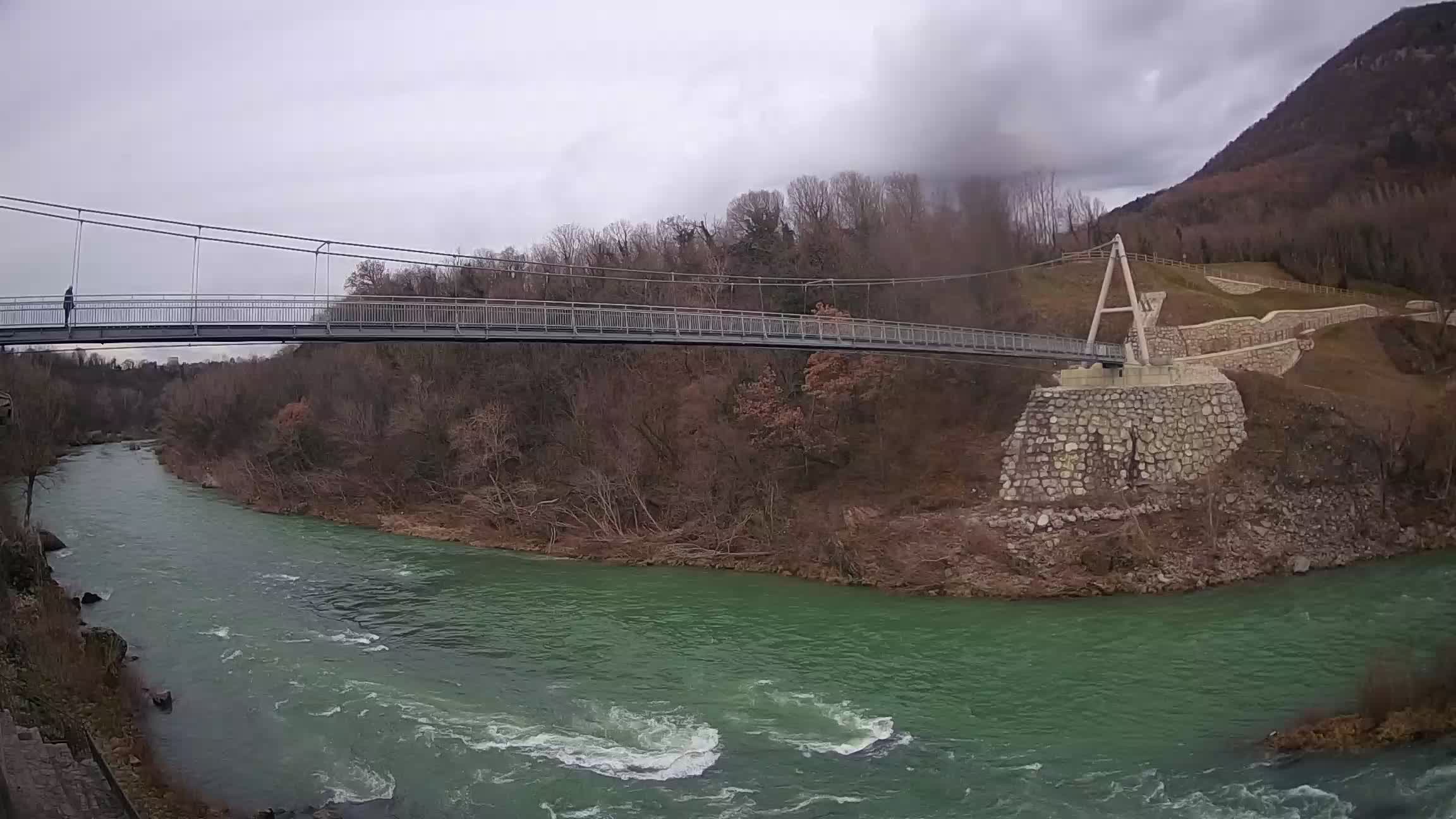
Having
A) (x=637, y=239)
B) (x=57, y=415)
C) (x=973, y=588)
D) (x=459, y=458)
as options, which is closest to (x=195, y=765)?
(x=973, y=588)

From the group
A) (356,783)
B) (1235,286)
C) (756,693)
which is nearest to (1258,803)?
(756,693)

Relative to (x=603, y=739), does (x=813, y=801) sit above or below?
above

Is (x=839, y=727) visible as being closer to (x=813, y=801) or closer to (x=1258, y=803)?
→ (x=813, y=801)

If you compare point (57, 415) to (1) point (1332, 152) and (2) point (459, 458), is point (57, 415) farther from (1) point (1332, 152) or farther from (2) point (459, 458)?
(1) point (1332, 152)

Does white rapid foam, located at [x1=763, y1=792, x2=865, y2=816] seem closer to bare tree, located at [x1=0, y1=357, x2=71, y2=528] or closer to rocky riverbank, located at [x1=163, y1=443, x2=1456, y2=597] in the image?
rocky riverbank, located at [x1=163, y1=443, x2=1456, y2=597]

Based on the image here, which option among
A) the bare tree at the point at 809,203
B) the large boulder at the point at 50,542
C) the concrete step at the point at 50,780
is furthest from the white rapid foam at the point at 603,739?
the bare tree at the point at 809,203

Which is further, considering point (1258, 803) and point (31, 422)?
point (31, 422)
